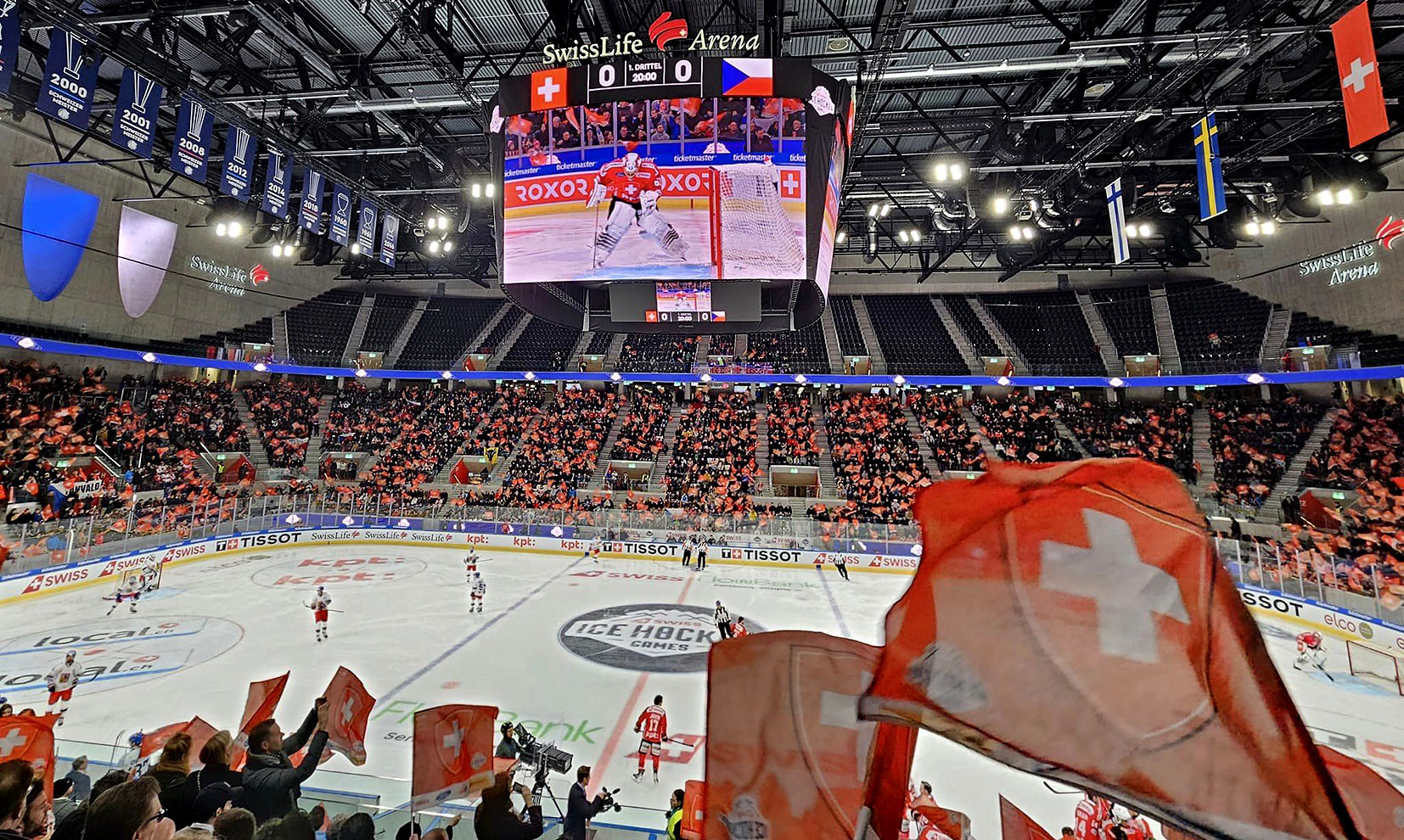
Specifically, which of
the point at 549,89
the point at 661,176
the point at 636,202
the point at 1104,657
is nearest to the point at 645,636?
the point at 636,202

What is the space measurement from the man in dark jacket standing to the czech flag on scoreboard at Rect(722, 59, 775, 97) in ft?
40.1

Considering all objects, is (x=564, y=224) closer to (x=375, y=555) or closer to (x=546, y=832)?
(x=546, y=832)

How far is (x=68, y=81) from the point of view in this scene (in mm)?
11430

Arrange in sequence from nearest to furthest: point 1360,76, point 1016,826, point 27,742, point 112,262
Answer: point 1016,826
point 27,742
point 1360,76
point 112,262

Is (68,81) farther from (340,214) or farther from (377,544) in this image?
(377,544)

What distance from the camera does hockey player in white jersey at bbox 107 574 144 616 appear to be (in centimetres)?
1506

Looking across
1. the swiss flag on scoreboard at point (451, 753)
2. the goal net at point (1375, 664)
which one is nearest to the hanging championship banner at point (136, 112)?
the swiss flag on scoreboard at point (451, 753)

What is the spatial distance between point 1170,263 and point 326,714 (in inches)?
1589

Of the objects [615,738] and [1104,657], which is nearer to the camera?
[1104,657]

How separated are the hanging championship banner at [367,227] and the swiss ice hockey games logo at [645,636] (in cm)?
1411

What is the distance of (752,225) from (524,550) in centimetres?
1709

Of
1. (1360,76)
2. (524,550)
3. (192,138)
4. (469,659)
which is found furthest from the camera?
(524,550)

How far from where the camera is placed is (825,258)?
14.3 meters

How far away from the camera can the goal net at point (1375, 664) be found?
11.8 metres
